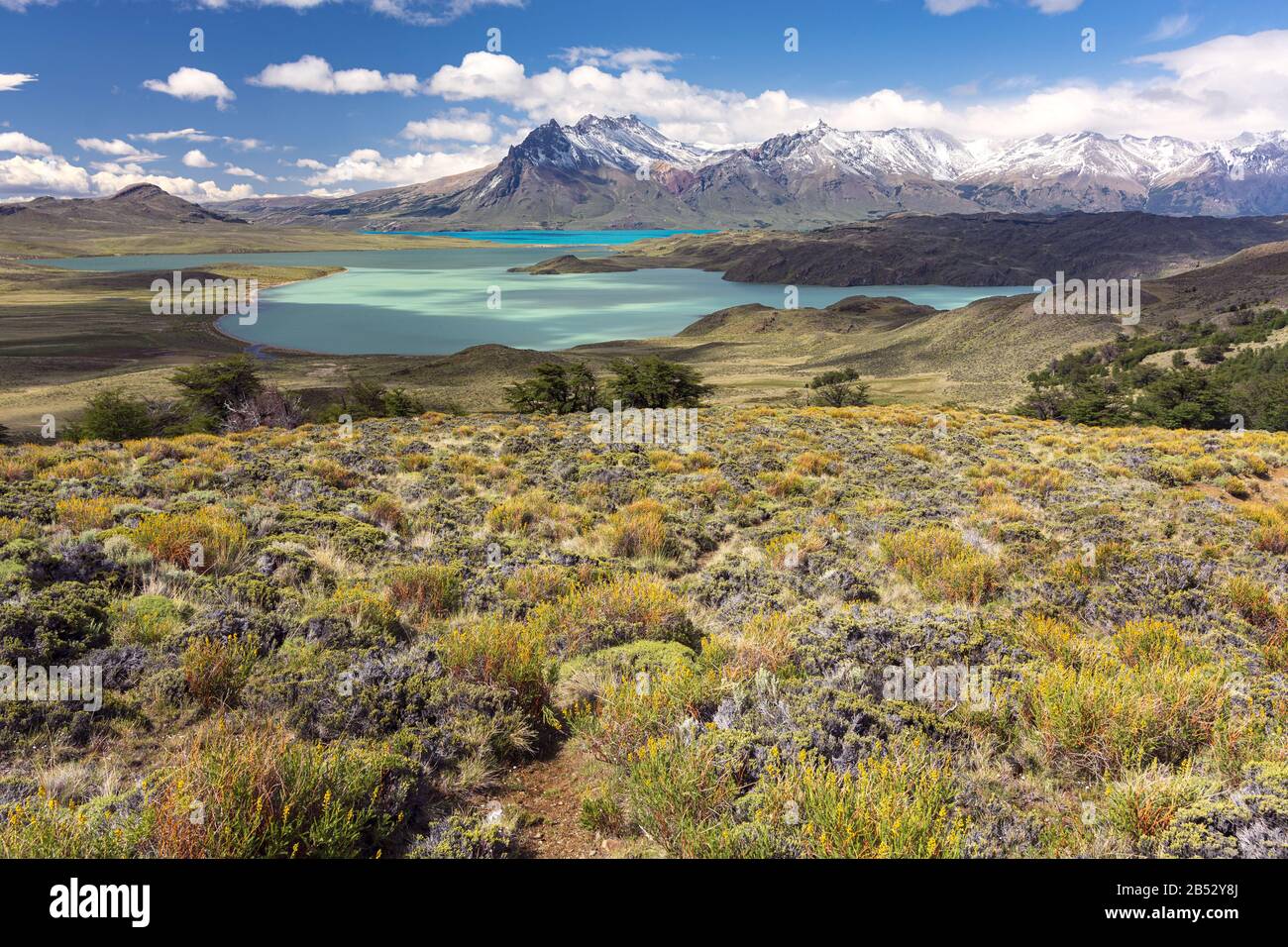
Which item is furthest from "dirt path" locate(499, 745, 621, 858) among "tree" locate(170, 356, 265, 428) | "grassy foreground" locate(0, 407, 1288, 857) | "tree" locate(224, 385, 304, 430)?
"tree" locate(170, 356, 265, 428)

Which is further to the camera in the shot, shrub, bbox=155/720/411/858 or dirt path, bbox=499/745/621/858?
dirt path, bbox=499/745/621/858

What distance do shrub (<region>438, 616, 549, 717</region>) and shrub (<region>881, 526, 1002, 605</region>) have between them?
475 cm

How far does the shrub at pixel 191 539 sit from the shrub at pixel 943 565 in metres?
8.11

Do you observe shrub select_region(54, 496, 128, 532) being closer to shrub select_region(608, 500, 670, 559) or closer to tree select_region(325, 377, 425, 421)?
shrub select_region(608, 500, 670, 559)

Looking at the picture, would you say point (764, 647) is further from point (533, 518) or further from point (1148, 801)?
point (533, 518)

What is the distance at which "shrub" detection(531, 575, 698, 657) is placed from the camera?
5.79 metres

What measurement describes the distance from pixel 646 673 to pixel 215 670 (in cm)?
327

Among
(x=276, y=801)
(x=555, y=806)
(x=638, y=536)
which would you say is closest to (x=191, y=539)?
(x=276, y=801)

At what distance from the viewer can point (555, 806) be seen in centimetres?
391

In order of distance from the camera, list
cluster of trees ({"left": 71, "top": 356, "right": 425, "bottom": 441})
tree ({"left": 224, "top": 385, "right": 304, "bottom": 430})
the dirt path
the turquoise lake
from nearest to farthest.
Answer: the dirt path
cluster of trees ({"left": 71, "top": 356, "right": 425, "bottom": 441})
tree ({"left": 224, "top": 385, "right": 304, "bottom": 430})
the turquoise lake
